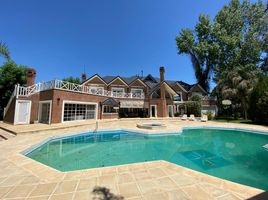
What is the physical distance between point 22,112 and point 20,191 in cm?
1715

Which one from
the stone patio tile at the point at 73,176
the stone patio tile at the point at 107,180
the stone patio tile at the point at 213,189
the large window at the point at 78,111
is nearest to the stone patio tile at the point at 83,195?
the stone patio tile at the point at 107,180

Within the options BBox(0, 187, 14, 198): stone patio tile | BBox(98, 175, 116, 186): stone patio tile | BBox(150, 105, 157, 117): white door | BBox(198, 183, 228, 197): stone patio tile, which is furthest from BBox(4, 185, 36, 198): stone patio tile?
BBox(150, 105, 157, 117): white door

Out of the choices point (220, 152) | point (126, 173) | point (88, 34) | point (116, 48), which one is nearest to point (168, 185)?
point (126, 173)

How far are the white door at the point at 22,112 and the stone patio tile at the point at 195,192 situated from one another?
66.3 feet

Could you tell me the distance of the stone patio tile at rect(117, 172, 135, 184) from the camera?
4.32 m

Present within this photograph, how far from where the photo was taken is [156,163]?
5.87 m

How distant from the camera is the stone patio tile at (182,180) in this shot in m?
4.19

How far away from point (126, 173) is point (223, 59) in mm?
41979

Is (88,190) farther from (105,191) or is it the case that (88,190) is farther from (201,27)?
(201,27)

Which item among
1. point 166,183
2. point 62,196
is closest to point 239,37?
point 166,183

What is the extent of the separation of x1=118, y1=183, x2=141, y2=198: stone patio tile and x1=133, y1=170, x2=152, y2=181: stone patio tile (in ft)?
1.53

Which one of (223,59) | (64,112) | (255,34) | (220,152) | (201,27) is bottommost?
(220,152)

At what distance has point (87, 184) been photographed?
4.12 meters

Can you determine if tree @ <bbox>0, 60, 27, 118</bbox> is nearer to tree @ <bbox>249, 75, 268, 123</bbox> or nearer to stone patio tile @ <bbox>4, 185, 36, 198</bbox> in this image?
stone patio tile @ <bbox>4, 185, 36, 198</bbox>
